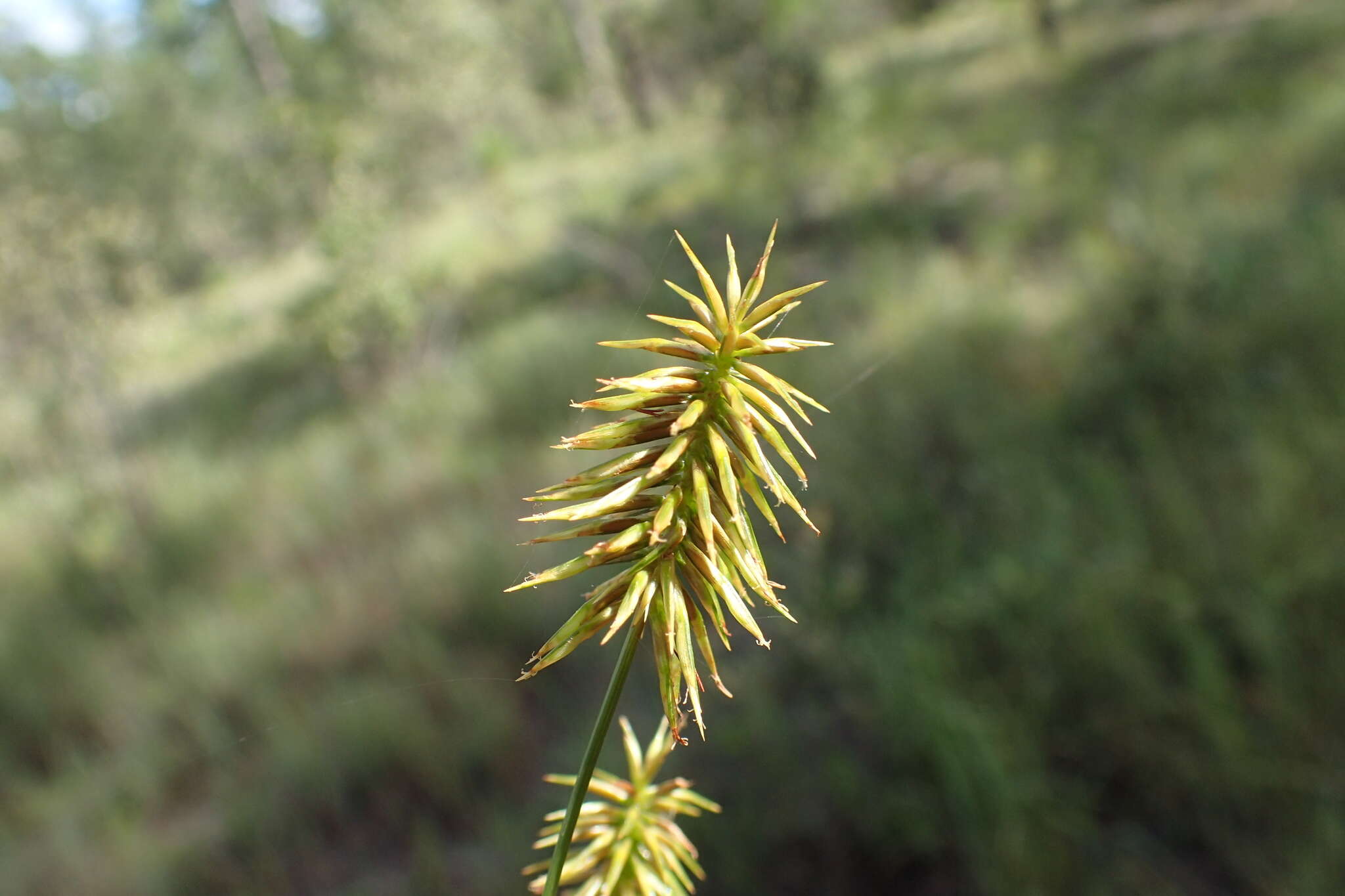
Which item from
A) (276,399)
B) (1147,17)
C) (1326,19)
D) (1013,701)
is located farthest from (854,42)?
(1013,701)

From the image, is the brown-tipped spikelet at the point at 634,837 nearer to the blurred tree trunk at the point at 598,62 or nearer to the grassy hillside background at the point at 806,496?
the grassy hillside background at the point at 806,496

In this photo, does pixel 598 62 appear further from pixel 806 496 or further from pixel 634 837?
pixel 634 837

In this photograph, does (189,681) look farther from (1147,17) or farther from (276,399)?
(1147,17)

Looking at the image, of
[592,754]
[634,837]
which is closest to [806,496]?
[634,837]

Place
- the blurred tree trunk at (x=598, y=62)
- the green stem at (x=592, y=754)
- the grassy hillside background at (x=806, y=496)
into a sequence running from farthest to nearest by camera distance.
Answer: the blurred tree trunk at (x=598, y=62) → the grassy hillside background at (x=806, y=496) → the green stem at (x=592, y=754)

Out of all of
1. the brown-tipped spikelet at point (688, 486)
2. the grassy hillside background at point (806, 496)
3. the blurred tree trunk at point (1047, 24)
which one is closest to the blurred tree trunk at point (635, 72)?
the grassy hillside background at point (806, 496)

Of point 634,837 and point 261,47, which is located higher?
point 261,47

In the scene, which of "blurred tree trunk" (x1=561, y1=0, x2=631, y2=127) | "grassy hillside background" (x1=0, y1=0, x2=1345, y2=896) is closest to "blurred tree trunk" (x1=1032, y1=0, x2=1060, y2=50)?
"grassy hillside background" (x1=0, y1=0, x2=1345, y2=896)
